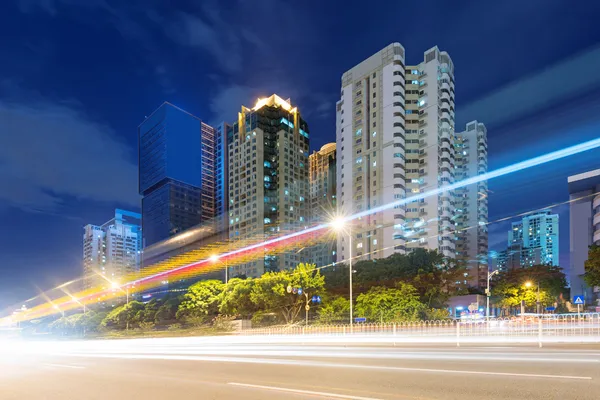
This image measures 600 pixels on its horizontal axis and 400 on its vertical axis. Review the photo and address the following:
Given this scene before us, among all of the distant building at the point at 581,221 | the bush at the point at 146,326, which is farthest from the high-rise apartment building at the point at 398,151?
the bush at the point at 146,326

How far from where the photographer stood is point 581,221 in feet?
257

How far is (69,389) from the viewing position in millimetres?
9250

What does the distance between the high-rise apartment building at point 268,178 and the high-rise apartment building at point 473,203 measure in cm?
4161

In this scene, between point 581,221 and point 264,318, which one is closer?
point 264,318

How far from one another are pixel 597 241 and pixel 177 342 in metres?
68.3

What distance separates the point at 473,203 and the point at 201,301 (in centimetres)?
8380

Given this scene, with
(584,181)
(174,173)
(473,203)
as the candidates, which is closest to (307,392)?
(584,181)

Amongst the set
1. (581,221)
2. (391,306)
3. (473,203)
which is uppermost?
(473,203)

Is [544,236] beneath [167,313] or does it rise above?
above

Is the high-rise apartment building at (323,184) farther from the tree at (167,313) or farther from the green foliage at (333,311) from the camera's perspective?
the green foliage at (333,311)

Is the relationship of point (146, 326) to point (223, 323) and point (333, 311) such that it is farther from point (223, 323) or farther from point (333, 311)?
point (333, 311)

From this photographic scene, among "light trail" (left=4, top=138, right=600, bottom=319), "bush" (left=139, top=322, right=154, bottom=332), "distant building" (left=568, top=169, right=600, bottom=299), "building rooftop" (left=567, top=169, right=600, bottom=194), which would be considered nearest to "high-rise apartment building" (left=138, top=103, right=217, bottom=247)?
"light trail" (left=4, top=138, right=600, bottom=319)

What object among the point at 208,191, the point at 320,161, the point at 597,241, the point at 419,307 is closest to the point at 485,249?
the point at 597,241

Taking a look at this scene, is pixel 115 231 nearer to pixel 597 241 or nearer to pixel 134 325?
pixel 134 325
